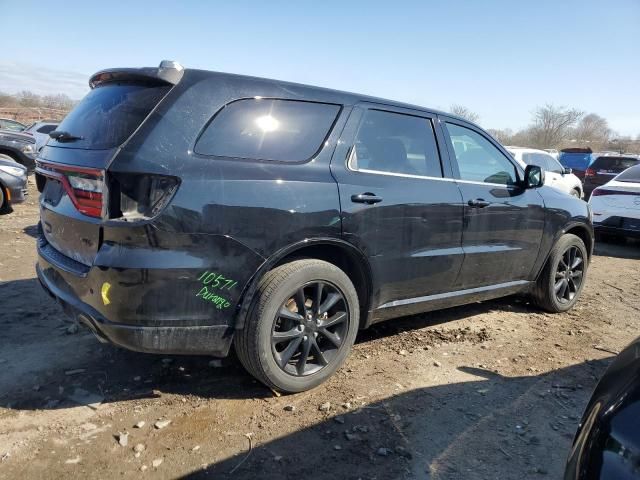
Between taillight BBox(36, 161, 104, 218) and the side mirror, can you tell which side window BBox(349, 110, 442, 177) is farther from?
taillight BBox(36, 161, 104, 218)

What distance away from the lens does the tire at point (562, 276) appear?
15.9 ft

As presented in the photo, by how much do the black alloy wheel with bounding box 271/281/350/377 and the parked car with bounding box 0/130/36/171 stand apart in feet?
38.1

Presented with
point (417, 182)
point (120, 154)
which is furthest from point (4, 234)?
point (417, 182)

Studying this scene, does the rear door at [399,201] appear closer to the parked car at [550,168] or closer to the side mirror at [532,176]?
the side mirror at [532,176]

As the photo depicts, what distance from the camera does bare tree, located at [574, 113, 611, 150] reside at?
221 feet

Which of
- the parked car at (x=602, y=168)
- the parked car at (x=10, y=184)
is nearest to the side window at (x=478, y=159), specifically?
the parked car at (x=10, y=184)

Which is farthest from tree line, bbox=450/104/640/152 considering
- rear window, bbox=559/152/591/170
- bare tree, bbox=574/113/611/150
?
rear window, bbox=559/152/591/170

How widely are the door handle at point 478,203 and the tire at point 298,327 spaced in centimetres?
130

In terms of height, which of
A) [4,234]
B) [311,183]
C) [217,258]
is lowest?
[4,234]

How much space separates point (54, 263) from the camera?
294 cm

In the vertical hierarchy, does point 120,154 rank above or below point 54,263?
above

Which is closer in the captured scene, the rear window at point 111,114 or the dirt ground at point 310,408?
the dirt ground at point 310,408

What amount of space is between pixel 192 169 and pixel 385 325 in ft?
7.90

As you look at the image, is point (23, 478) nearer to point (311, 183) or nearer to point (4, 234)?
point (311, 183)
